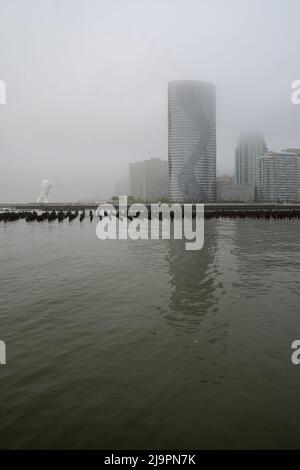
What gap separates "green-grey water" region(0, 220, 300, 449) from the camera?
5230mm

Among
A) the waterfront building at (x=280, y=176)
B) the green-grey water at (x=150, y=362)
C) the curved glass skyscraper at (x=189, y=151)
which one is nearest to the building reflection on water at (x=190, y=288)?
the green-grey water at (x=150, y=362)

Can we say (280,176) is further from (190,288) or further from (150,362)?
(150,362)

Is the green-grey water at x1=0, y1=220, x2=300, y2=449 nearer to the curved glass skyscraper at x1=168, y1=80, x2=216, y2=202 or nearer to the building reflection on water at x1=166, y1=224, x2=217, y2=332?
the building reflection on water at x1=166, y1=224, x2=217, y2=332

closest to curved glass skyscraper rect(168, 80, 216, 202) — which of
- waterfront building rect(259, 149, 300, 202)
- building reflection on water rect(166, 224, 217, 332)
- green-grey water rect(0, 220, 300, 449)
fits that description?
waterfront building rect(259, 149, 300, 202)

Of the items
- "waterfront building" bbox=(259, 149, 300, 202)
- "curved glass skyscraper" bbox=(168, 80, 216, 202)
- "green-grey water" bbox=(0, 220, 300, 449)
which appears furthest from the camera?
"curved glass skyscraper" bbox=(168, 80, 216, 202)

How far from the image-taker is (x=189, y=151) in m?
192

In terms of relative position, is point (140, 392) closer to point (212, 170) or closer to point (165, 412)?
point (165, 412)

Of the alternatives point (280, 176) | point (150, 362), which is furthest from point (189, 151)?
point (150, 362)

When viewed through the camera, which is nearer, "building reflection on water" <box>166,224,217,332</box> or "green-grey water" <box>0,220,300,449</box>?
"green-grey water" <box>0,220,300,449</box>

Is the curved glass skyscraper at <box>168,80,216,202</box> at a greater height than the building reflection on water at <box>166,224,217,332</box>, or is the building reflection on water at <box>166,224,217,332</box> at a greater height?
the curved glass skyscraper at <box>168,80,216,202</box>

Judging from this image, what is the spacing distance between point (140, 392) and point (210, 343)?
253cm

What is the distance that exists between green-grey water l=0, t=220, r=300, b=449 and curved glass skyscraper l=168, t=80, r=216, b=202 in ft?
577

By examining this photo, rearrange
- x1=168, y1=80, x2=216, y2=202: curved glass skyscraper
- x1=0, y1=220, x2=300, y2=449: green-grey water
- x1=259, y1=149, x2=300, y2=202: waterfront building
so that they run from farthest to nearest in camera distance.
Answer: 1. x1=168, y1=80, x2=216, y2=202: curved glass skyscraper
2. x1=259, y1=149, x2=300, y2=202: waterfront building
3. x1=0, y1=220, x2=300, y2=449: green-grey water
